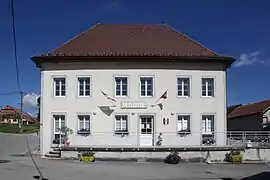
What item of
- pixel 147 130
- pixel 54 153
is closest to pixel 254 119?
pixel 147 130

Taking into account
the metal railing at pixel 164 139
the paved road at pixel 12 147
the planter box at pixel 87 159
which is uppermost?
the metal railing at pixel 164 139

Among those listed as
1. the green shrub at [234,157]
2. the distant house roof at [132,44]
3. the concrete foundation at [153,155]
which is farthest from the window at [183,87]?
the green shrub at [234,157]

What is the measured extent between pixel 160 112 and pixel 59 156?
23.8 feet

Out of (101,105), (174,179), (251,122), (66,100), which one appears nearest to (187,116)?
(101,105)

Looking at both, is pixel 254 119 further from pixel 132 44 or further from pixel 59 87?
pixel 59 87

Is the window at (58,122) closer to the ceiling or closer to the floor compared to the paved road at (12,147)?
closer to the ceiling

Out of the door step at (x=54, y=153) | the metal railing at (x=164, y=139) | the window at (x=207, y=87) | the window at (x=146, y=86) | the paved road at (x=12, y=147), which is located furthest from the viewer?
the window at (x=207, y=87)

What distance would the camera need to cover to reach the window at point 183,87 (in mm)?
29128

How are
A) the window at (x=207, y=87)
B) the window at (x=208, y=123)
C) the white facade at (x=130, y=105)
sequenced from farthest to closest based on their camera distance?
the window at (x=207, y=87), the window at (x=208, y=123), the white facade at (x=130, y=105)

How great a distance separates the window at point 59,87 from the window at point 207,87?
9589 millimetres

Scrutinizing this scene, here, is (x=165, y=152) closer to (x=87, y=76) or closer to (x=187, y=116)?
(x=187, y=116)

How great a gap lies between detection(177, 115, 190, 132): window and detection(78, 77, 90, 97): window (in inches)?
253

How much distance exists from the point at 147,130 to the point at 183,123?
2499 millimetres

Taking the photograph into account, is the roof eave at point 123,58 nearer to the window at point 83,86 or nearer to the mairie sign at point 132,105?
the window at point 83,86
